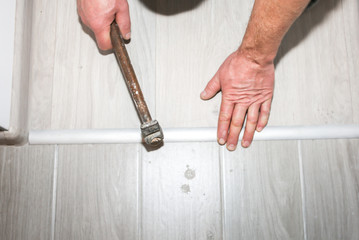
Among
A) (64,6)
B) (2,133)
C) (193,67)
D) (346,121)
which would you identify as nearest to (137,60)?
(193,67)

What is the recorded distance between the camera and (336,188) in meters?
0.64

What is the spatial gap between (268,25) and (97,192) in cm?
56

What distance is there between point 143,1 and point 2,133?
509 mm

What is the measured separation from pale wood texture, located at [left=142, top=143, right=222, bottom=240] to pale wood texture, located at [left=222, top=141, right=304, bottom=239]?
4cm

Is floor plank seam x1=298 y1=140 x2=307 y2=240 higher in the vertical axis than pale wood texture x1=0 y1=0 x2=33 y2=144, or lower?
lower

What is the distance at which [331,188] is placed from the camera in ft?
2.10

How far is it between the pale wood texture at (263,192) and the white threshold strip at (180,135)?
3 cm

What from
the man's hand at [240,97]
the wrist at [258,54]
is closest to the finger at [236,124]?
the man's hand at [240,97]

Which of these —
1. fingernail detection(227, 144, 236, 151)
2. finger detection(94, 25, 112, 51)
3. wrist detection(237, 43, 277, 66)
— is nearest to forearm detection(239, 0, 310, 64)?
wrist detection(237, 43, 277, 66)

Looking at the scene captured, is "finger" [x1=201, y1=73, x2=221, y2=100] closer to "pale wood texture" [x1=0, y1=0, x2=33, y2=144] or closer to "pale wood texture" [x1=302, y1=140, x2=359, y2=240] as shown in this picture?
"pale wood texture" [x1=302, y1=140, x2=359, y2=240]

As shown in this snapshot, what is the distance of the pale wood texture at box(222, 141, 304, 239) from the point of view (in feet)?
2.04

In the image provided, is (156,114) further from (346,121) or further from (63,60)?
(346,121)

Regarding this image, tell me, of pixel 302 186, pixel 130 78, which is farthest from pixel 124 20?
pixel 302 186

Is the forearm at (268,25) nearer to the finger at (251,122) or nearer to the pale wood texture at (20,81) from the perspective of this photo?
the finger at (251,122)
